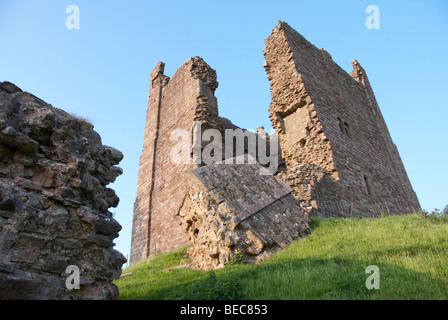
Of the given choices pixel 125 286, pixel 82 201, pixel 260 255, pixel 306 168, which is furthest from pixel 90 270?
pixel 306 168

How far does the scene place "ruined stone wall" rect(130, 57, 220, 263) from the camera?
11.7 meters

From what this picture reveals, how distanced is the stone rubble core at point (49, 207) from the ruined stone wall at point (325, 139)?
6725mm

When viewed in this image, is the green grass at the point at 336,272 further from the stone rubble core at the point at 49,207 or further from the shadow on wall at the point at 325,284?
the stone rubble core at the point at 49,207

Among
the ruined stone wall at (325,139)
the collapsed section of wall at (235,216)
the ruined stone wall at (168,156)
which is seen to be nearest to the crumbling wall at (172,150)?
the ruined stone wall at (168,156)

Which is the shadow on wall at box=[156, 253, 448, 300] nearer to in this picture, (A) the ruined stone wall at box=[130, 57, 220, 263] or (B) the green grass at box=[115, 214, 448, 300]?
(B) the green grass at box=[115, 214, 448, 300]

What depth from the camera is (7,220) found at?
3.01 m

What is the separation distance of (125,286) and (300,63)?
434 inches

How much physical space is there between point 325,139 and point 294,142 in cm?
115

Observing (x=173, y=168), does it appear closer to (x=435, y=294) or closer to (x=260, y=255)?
(x=260, y=255)

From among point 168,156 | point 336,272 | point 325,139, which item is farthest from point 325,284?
point 168,156

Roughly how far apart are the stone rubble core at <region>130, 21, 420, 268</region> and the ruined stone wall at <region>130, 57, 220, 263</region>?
0.13ft

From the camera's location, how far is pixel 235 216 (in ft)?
20.0

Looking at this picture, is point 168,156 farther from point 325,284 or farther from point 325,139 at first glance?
point 325,284

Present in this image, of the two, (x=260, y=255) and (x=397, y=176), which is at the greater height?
(x=397, y=176)
